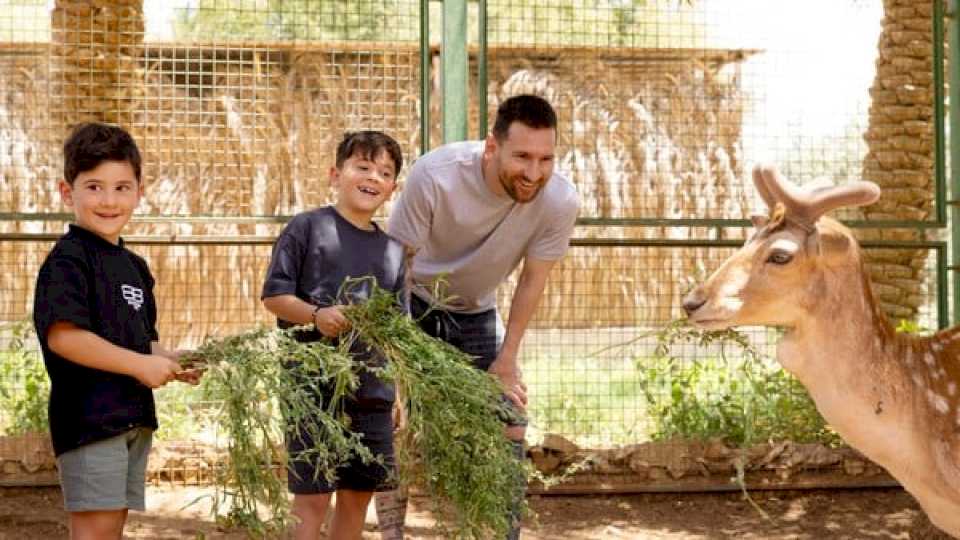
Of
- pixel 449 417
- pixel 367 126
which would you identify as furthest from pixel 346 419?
pixel 367 126

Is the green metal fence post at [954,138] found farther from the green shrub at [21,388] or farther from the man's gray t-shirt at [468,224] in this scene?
the green shrub at [21,388]

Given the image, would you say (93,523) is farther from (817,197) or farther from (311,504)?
(817,197)

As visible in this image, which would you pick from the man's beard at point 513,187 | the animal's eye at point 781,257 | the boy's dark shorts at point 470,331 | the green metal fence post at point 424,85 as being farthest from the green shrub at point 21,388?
the animal's eye at point 781,257

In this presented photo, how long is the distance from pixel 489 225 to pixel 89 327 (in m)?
1.83

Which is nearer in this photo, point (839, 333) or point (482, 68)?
point (839, 333)

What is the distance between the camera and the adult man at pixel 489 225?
5094 millimetres

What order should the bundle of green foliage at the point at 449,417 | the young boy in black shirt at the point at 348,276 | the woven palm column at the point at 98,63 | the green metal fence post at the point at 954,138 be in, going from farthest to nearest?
1. the woven palm column at the point at 98,63
2. the green metal fence post at the point at 954,138
3. the young boy in black shirt at the point at 348,276
4. the bundle of green foliage at the point at 449,417

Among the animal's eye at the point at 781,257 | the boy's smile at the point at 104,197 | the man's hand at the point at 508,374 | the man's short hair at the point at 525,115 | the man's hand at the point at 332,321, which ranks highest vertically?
the man's short hair at the point at 525,115

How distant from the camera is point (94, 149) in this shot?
160 inches

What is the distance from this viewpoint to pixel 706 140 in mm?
8852

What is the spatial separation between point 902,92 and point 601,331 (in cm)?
245

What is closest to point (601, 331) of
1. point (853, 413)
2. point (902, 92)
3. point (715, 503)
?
point (715, 503)

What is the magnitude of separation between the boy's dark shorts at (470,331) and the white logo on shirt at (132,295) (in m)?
→ 1.45

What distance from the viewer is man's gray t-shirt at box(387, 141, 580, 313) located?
5.24 metres
